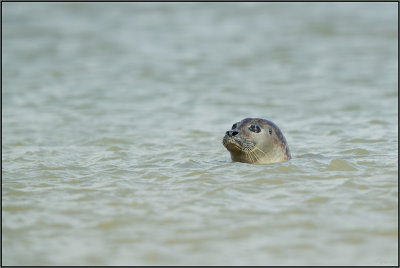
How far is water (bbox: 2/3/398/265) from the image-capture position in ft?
15.8

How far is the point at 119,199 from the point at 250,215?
47.3 inches

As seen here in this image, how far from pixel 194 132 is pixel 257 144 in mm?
2434

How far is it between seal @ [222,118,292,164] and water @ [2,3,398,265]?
0.71 feet

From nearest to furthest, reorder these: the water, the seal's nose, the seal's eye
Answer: the water < the seal's nose < the seal's eye

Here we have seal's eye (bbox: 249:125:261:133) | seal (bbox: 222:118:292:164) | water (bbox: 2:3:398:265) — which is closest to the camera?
water (bbox: 2:3:398:265)

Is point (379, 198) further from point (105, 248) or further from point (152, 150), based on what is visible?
point (152, 150)

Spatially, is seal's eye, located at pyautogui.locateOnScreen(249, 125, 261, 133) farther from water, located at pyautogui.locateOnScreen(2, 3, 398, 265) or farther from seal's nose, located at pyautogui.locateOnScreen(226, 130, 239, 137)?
water, located at pyautogui.locateOnScreen(2, 3, 398, 265)

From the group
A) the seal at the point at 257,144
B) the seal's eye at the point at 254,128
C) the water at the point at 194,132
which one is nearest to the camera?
the water at the point at 194,132

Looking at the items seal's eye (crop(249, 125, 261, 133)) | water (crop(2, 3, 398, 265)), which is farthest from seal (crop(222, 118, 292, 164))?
water (crop(2, 3, 398, 265))

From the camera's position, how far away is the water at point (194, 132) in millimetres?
4816

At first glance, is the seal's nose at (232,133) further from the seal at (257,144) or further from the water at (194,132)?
the water at (194,132)

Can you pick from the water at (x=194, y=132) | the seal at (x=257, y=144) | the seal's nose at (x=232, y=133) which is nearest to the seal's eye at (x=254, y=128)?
the seal at (x=257, y=144)

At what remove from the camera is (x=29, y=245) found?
479 centimetres

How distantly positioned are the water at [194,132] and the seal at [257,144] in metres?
0.22
